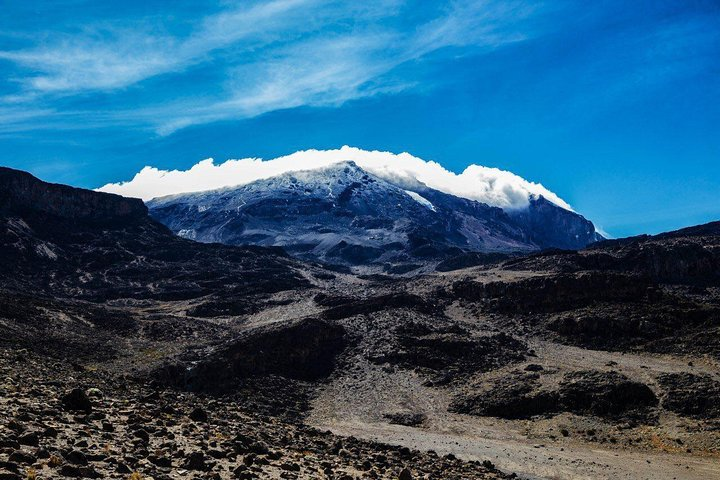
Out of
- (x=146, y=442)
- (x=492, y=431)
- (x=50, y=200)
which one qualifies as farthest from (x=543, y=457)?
(x=50, y=200)

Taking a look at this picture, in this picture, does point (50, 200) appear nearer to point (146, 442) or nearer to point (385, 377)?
point (385, 377)

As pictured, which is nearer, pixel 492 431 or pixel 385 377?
pixel 492 431

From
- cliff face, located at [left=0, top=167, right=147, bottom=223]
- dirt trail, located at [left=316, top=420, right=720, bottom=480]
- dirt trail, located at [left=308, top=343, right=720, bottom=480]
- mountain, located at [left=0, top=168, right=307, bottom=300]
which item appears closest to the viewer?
dirt trail, located at [left=316, top=420, right=720, bottom=480]

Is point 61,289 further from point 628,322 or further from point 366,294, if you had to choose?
point 628,322

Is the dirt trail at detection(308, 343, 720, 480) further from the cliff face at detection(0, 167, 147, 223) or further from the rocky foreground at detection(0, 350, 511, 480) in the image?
the cliff face at detection(0, 167, 147, 223)

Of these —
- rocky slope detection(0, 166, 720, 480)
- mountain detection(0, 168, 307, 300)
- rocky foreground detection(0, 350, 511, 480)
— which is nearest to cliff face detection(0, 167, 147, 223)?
mountain detection(0, 168, 307, 300)

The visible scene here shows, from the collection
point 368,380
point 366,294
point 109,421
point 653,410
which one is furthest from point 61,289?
point 109,421

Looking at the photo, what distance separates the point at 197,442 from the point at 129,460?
4148mm

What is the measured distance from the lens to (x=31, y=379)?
2397 cm

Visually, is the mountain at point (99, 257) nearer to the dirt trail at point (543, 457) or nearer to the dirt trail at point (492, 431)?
the dirt trail at point (492, 431)

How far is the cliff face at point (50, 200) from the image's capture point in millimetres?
168000

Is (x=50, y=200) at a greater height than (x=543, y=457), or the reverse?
(x=50, y=200)

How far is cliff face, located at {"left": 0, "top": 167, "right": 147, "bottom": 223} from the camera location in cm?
16800

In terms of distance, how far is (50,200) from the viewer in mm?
178250
